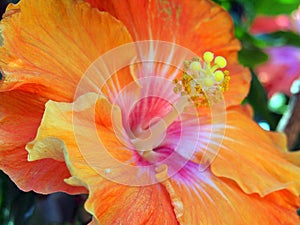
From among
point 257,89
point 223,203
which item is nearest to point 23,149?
point 223,203

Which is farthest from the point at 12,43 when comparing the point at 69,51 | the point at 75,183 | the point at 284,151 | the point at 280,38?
the point at 280,38

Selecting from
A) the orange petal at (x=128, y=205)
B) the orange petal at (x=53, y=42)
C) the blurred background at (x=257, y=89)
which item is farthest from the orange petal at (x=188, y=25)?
the orange petal at (x=128, y=205)

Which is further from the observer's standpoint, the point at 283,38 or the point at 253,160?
the point at 283,38

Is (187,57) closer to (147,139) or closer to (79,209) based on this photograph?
(147,139)

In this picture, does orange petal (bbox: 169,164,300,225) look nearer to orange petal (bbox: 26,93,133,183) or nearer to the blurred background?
orange petal (bbox: 26,93,133,183)

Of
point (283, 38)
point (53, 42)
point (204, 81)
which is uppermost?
point (53, 42)

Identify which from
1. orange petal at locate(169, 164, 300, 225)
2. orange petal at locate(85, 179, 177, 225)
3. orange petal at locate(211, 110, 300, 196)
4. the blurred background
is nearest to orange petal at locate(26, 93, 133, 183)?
orange petal at locate(85, 179, 177, 225)

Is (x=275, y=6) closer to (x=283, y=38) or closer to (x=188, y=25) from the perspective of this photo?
(x=283, y=38)
